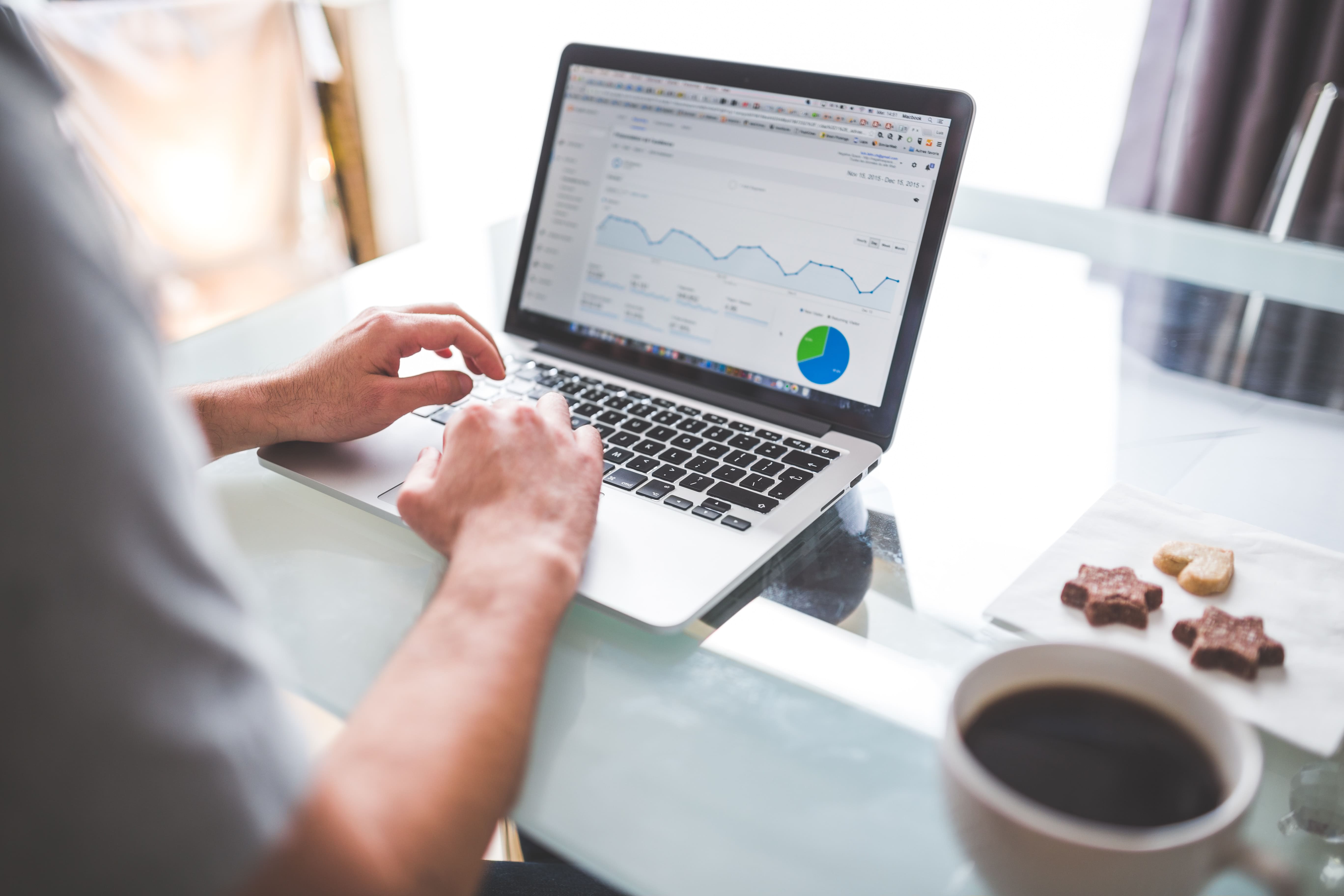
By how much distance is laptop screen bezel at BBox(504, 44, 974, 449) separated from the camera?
79cm

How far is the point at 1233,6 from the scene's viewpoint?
173 cm

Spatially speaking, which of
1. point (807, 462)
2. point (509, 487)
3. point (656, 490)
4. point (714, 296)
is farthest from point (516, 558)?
point (714, 296)

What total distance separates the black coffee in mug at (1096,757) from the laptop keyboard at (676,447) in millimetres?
293

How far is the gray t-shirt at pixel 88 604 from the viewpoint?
1.06 ft

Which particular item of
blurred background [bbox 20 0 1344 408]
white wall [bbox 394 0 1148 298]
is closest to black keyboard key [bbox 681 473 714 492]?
blurred background [bbox 20 0 1344 408]

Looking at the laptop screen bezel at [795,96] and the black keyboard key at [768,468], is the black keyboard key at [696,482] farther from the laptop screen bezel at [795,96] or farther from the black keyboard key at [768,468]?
the laptop screen bezel at [795,96]

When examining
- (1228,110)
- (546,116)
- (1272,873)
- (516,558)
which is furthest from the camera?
(1228,110)

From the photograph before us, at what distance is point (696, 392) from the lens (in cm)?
90

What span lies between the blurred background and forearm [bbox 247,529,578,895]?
758 mm

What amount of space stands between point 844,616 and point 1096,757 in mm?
238

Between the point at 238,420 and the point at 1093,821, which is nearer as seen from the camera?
the point at 1093,821

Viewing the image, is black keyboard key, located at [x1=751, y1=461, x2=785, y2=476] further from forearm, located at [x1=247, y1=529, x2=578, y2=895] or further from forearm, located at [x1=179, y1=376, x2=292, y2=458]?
forearm, located at [x1=179, y1=376, x2=292, y2=458]

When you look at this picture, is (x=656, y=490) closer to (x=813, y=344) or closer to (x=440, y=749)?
(x=813, y=344)

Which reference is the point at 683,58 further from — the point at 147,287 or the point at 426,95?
the point at 426,95
